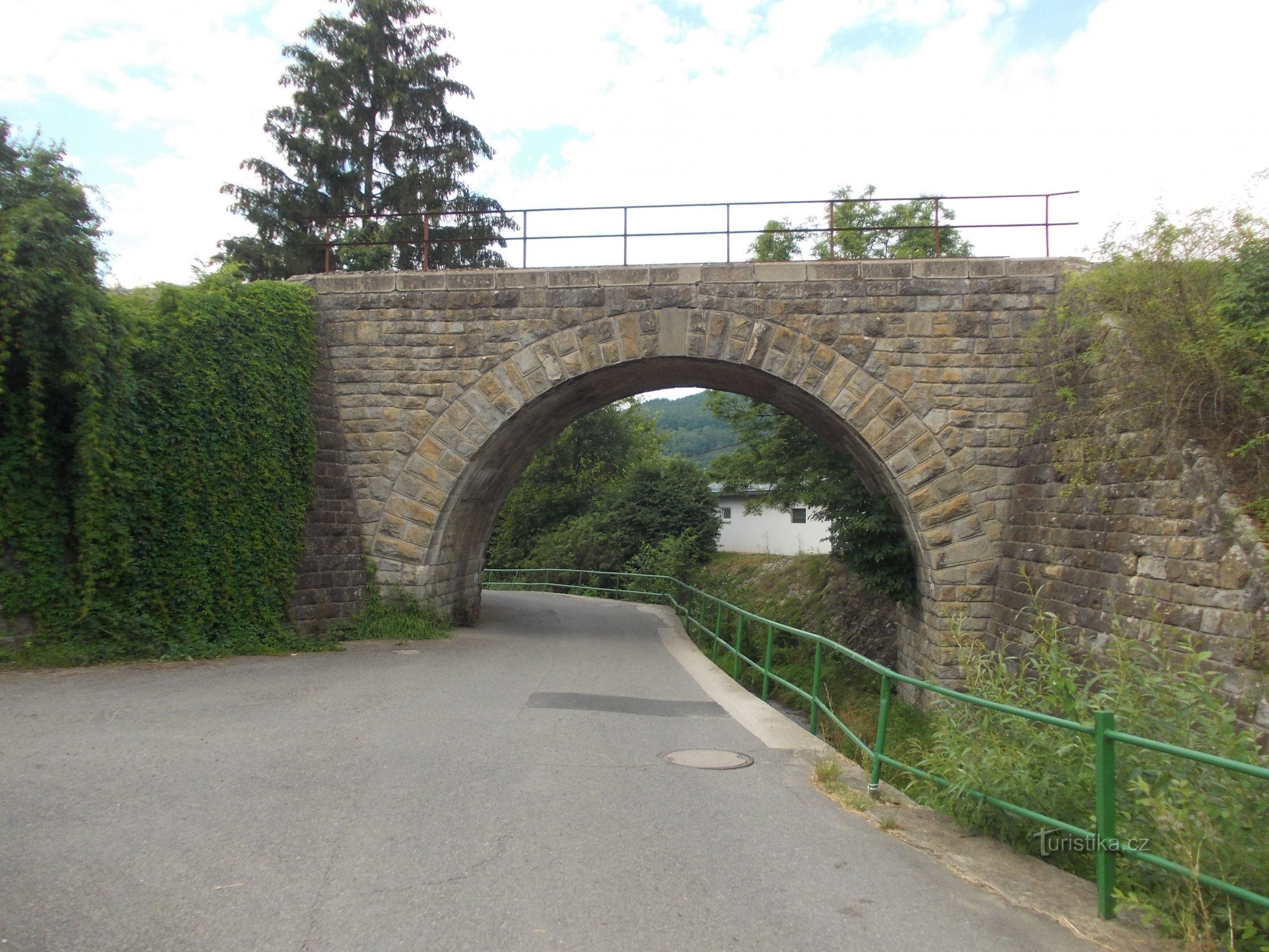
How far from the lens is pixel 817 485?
16.4m

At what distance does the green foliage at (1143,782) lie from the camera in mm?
3373

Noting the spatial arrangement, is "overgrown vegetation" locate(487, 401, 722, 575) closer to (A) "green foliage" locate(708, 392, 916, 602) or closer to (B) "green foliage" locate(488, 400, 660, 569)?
(B) "green foliage" locate(488, 400, 660, 569)

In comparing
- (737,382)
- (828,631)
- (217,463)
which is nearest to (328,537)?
(217,463)

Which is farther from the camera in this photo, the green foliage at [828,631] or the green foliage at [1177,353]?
the green foliage at [828,631]

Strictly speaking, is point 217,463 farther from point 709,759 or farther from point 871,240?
point 871,240

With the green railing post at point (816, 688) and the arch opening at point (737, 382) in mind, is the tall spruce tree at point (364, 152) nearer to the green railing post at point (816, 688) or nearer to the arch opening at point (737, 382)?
the arch opening at point (737, 382)

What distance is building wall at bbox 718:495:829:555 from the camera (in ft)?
112

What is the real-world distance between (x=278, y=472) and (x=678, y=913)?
8951mm

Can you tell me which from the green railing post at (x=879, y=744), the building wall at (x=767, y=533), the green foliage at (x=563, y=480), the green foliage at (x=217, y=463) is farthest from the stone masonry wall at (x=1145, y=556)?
the green foliage at (x=563, y=480)

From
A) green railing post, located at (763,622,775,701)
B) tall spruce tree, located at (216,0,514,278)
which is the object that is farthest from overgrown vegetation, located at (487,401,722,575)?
green railing post, located at (763,622,775,701)

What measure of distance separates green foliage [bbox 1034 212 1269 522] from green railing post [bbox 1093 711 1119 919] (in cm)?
461

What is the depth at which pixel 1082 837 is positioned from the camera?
3.66 m

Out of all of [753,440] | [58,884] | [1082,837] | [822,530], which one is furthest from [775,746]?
[822,530]

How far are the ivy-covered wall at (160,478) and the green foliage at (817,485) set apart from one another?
294 inches
